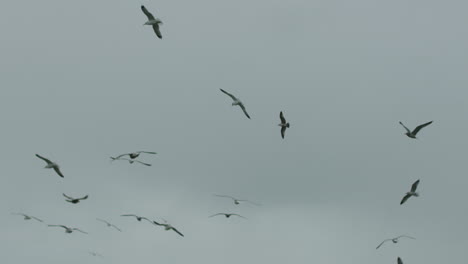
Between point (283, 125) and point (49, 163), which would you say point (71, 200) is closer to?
point (49, 163)

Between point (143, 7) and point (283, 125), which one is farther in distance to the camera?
point (283, 125)

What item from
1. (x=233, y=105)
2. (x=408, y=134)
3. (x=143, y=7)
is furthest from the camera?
(x=408, y=134)

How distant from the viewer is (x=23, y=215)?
367 ft

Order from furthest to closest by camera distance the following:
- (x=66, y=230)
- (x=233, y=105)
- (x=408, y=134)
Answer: (x=66, y=230), (x=408, y=134), (x=233, y=105)

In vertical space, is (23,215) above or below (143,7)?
below

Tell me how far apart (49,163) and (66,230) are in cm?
1578

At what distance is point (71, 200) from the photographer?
10406 cm

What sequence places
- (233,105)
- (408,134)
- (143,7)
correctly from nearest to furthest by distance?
1. (143,7)
2. (233,105)
3. (408,134)

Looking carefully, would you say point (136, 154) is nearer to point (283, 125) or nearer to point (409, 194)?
point (283, 125)

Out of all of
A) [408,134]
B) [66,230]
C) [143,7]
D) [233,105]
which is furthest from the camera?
[66,230]

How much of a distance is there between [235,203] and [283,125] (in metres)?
9.99

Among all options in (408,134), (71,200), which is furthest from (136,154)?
(408,134)

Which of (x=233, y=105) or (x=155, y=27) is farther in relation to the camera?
(x=233, y=105)

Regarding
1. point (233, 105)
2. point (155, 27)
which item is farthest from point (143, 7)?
point (233, 105)
